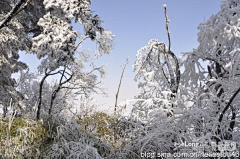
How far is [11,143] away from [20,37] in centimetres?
643

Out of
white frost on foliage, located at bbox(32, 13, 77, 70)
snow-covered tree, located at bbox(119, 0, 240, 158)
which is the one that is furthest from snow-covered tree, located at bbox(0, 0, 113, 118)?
snow-covered tree, located at bbox(119, 0, 240, 158)

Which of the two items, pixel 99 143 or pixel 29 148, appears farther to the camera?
pixel 99 143

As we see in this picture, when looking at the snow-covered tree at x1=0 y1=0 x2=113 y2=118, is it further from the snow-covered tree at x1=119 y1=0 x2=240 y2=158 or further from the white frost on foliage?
the snow-covered tree at x1=119 y1=0 x2=240 y2=158

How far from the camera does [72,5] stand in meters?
7.12

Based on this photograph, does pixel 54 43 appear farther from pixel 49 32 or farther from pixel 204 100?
pixel 204 100

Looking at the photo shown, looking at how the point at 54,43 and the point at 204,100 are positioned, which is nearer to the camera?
the point at 204,100

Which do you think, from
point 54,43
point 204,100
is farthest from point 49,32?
point 204,100

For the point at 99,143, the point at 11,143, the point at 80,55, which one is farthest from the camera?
the point at 80,55

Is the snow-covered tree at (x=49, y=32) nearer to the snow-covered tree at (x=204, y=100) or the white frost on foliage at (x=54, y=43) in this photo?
the white frost on foliage at (x=54, y=43)

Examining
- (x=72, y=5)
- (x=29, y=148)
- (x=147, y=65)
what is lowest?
(x=29, y=148)

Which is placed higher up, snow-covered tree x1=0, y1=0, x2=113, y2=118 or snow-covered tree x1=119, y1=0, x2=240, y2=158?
snow-covered tree x1=0, y1=0, x2=113, y2=118

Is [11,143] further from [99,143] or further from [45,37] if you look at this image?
[45,37]

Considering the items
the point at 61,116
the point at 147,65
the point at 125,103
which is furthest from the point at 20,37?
the point at 125,103

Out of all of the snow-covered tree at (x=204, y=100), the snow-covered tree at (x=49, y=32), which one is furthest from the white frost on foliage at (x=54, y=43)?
the snow-covered tree at (x=204, y=100)
